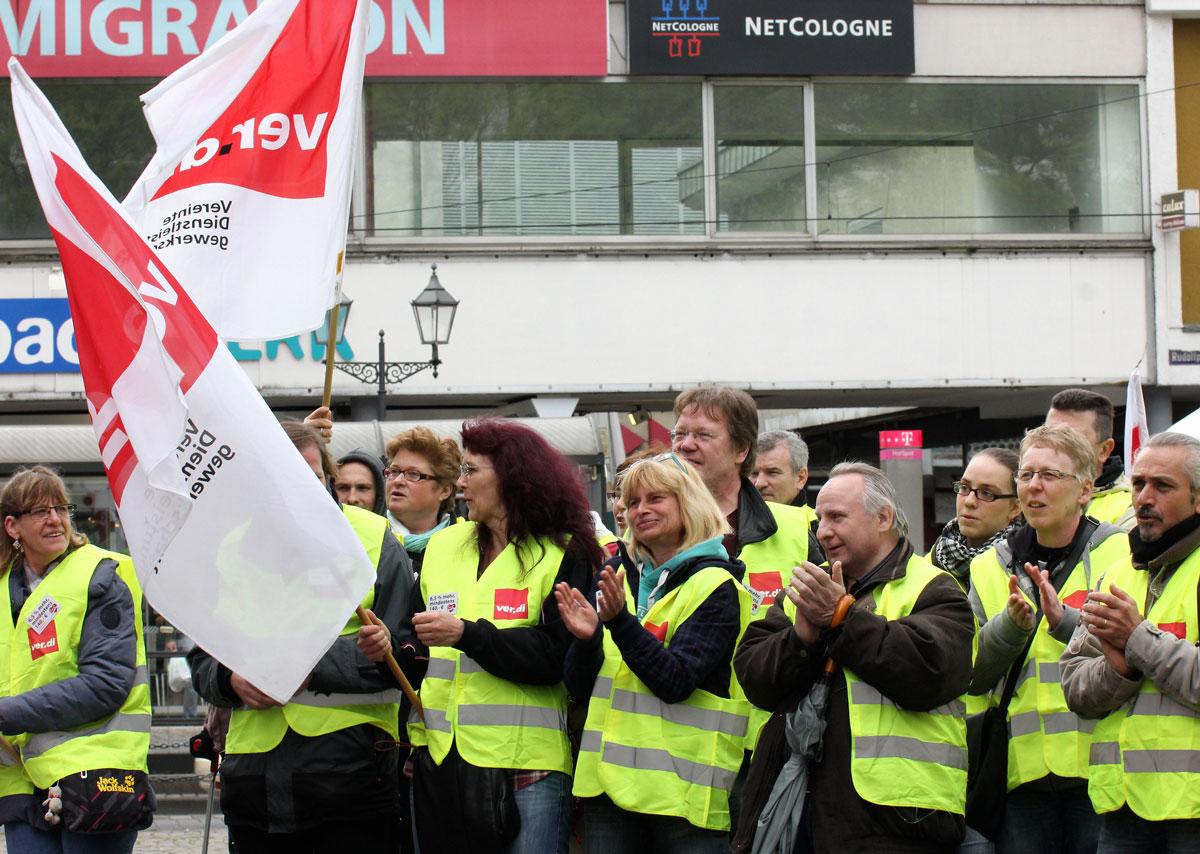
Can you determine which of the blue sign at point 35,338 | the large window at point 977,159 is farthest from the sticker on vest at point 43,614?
the large window at point 977,159

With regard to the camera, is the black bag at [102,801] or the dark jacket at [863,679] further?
the black bag at [102,801]

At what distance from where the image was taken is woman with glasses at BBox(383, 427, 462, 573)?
21.4ft

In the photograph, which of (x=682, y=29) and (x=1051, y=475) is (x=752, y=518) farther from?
(x=682, y=29)

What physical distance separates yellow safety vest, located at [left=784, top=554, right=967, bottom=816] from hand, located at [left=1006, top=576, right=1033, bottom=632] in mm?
442

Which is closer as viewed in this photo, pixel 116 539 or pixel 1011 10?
pixel 116 539

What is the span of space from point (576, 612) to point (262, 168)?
217cm

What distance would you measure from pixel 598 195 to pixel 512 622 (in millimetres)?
15305

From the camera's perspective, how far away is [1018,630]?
522 centimetres

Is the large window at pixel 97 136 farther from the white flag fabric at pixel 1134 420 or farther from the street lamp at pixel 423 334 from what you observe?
the white flag fabric at pixel 1134 420

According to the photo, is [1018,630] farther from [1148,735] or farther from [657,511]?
[657,511]

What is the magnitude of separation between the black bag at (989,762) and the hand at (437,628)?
65.3 inches

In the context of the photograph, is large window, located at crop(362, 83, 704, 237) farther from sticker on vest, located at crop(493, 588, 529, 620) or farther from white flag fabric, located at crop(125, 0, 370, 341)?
sticker on vest, located at crop(493, 588, 529, 620)

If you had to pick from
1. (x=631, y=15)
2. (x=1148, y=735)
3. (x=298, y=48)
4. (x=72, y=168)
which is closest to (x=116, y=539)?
(x=631, y=15)

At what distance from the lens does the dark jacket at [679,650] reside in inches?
193
